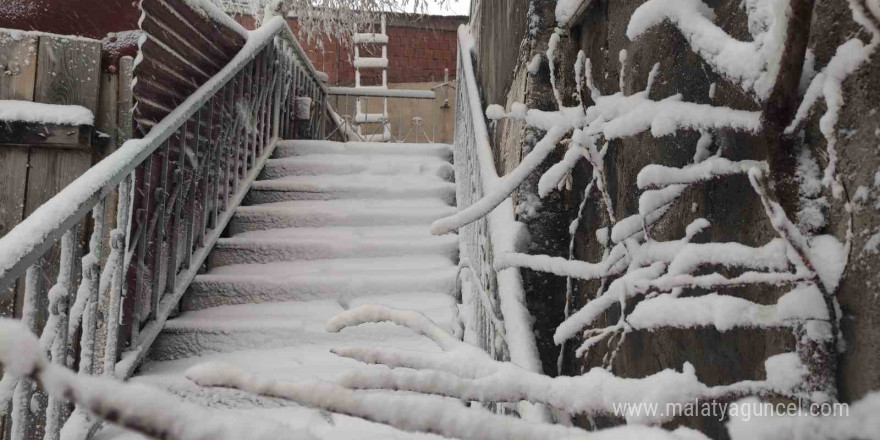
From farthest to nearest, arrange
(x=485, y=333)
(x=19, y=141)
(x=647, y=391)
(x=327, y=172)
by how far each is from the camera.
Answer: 1. (x=327, y=172)
2. (x=19, y=141)
3. (x=485, y=333)
4. (x=647, y=391)

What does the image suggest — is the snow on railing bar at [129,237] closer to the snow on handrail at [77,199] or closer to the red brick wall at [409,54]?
the snow on handrail at [77,199]

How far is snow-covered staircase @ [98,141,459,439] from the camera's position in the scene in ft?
7.18

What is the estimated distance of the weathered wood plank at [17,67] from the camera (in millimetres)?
1928

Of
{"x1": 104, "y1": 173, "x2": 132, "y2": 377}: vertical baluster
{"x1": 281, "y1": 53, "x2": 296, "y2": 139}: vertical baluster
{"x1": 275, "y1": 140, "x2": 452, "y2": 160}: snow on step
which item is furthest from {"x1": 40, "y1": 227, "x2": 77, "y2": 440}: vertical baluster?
{"x1": 281, "y1": 53, "x2": 296, "y2": 139}: vertical baluster

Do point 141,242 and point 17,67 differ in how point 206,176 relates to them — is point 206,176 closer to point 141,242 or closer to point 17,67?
point 141,242

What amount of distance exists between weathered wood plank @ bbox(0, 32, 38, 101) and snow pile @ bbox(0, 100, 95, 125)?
41mm

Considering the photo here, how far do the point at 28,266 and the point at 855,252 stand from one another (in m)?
1.73

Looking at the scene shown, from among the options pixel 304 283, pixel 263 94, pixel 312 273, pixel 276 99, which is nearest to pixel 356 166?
pixel 263 94

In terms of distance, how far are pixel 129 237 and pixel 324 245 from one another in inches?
43.6

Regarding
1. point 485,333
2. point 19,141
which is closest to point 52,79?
point 19,141

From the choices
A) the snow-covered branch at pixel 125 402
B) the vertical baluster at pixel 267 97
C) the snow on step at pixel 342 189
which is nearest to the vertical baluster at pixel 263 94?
the vertical baluster at pixel 267 97

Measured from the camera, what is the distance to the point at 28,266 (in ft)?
4.52

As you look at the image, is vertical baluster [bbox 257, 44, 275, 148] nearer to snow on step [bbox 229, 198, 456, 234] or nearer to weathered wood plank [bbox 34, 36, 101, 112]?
Result: snow on step [bbox 229, 198, 456, 234]

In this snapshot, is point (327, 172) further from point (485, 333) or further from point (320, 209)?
point (485, 333)
